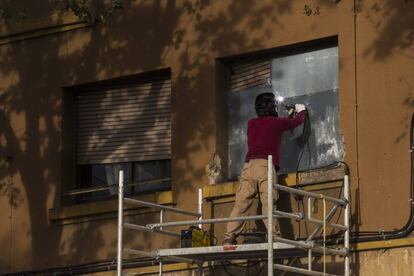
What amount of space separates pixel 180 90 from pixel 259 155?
77.8 inches

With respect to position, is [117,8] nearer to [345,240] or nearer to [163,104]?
[163,104]

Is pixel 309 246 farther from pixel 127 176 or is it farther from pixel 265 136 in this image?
pixel 127 176

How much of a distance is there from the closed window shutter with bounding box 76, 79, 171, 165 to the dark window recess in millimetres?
92

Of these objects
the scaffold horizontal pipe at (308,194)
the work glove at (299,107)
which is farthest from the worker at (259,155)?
the scaffold horizontal pipe at (308,194)

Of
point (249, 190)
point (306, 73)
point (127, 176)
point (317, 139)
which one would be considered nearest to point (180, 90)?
point (127, 176)

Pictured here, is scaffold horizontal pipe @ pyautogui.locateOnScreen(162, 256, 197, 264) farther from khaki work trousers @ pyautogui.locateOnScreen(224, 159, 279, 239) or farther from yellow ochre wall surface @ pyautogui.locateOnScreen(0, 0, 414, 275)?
yellow ochre wall surface @ pyautogui.locateOnScreen(0, 0, 414, 275)

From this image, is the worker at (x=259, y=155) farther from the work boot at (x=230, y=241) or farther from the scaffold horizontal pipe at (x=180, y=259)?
the scaffold horizontal pipe at (x=180, y=259)

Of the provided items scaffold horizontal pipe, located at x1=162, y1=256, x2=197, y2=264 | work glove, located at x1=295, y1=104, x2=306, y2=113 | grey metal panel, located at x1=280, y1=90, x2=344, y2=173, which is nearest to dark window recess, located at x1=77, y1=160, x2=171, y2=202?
scaffold horizontal pipe, located at x1=162, y1=256, x2=197, y2=264

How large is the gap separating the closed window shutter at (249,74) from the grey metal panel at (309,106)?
0.26 feet

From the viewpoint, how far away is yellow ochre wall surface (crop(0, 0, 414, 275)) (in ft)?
43.5

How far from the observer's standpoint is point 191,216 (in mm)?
14625

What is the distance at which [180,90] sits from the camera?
15281 millimetres

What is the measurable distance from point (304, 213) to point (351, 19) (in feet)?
7.08

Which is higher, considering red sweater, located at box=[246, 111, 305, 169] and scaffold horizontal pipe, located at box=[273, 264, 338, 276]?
red sweater, located at box=[246, 111, 305, 169]
